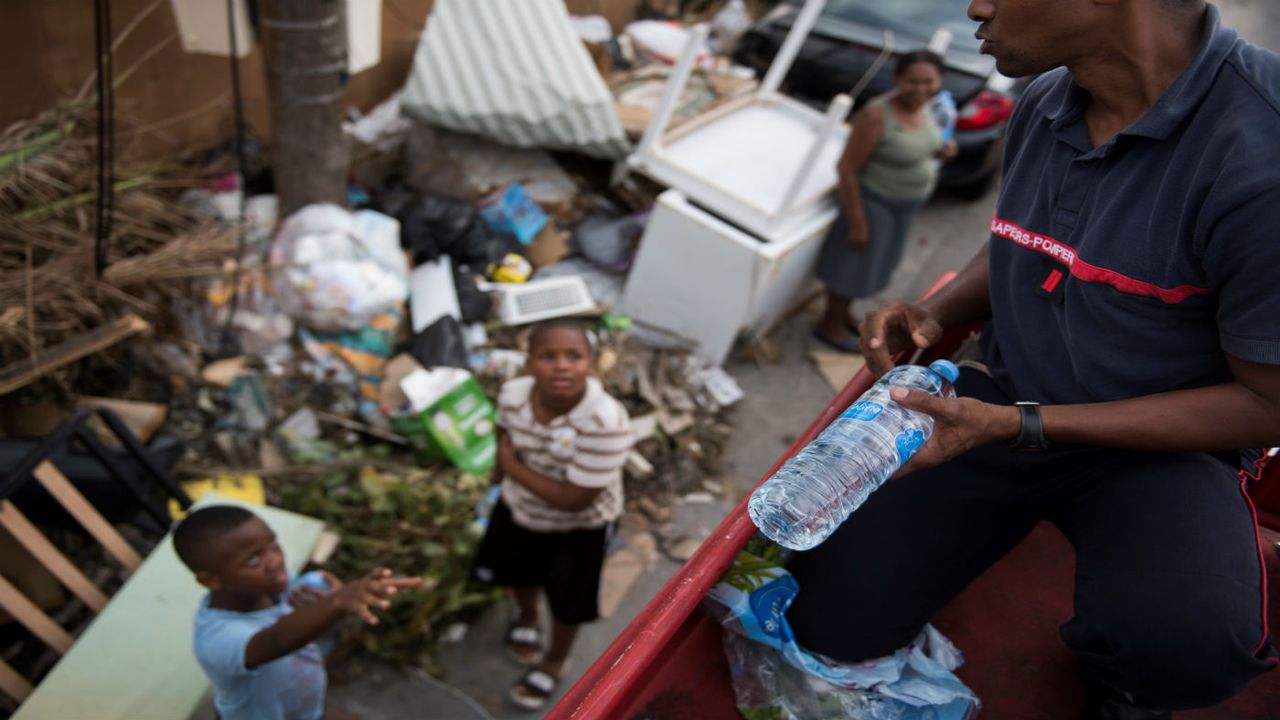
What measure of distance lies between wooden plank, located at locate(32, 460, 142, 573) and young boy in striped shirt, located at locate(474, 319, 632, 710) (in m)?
1.29

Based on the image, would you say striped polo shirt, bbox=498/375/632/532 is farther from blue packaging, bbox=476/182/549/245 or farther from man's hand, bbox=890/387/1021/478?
blue packaging, bbox=476/182/549/245

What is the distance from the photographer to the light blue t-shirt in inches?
80.5

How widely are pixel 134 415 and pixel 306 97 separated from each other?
5.79 feet

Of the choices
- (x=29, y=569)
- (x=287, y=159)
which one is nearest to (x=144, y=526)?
(x=29, y=569)

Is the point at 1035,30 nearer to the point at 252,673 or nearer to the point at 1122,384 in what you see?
the point at 1122,384

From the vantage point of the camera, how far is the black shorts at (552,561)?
2797 mm

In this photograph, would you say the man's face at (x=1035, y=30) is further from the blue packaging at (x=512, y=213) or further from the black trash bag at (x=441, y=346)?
the blue packaging at (x=512, y=213)

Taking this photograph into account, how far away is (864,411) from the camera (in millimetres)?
1440

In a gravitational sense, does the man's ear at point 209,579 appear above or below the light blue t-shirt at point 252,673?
above

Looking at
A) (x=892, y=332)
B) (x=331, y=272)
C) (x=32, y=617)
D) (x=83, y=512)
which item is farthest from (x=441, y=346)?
(x=892, y=332)

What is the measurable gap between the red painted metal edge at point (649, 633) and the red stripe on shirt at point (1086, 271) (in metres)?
0.70

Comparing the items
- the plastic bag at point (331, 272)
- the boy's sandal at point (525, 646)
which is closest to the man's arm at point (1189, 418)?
the boy's sandal at point (525, 646)

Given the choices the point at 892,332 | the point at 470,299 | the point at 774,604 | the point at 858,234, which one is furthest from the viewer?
the point at 858,234

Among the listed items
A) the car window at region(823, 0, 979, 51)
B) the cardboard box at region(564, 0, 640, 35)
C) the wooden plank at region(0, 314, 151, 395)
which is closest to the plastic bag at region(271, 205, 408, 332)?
the wooden plank at region(0, 314, 151, 395)
